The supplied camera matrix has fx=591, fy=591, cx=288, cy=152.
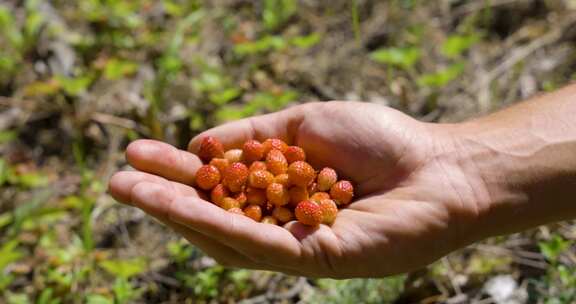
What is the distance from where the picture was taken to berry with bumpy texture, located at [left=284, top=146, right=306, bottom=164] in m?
2.77

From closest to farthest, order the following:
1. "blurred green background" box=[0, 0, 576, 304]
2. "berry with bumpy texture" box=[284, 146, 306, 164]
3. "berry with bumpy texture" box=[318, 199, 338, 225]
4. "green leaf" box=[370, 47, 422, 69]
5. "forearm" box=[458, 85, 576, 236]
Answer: "forearm" box=[458, 85, 576, 236] < "berry with bumpy texture" box=[318, 199, 338, 225] < "berry with bumpy texture" box=[284, 146, 306, 164] < "blurred green background" box=[0, 0, 576, 304] < "green leaf" box=[370, 47, 422, 69]

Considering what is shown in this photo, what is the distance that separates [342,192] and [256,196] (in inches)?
15.7

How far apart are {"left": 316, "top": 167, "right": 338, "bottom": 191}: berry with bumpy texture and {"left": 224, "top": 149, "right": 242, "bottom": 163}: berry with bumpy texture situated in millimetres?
442

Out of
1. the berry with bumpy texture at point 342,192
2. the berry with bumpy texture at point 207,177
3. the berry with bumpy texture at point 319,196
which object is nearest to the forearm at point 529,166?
the berry with bumpy texture at point 342,192

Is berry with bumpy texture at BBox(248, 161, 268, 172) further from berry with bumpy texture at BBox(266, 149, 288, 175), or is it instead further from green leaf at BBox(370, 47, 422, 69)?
green leaf at BBox(370, 47, 422, 69)

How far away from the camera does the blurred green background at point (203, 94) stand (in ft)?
10.3

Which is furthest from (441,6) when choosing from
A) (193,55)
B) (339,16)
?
(193,55)

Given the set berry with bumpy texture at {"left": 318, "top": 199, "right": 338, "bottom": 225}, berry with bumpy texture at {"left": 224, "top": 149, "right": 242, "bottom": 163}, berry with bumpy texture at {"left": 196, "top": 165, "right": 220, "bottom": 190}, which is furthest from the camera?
berry with bumpy texture at {"left": 224, "top": 149, "right": 242, "bottom": 163}

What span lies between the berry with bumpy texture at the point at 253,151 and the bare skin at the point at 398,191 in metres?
0.28

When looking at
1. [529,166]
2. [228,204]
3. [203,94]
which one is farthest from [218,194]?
[203,94]

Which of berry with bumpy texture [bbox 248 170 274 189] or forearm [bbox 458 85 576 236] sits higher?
forearm [bbox 458 85 576 236]

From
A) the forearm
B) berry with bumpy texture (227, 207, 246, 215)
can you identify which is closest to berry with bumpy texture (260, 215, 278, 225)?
berry with bumpy texture (227, 207, 246, 215)

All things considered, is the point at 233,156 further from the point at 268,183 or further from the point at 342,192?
the point at 342,192

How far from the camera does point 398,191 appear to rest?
247 cm
